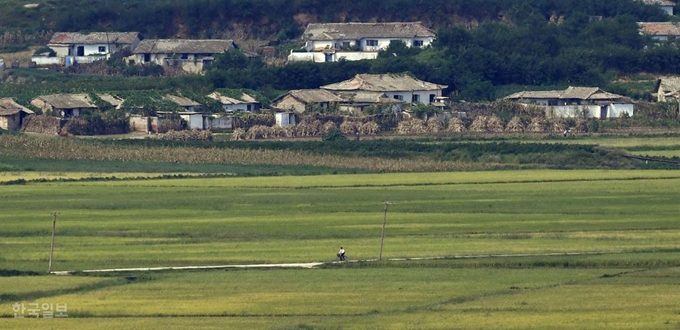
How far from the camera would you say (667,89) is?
107m

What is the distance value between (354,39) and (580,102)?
22.3m

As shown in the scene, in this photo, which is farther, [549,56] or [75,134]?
[549,56]

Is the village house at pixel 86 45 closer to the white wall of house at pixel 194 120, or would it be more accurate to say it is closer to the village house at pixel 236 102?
the village house at pixel 236 102

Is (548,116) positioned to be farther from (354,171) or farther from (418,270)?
(418,270)

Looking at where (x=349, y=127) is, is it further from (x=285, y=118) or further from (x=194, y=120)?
(x=194, y=120)

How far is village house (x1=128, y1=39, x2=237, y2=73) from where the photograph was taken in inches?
4670

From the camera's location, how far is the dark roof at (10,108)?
94.1 meters

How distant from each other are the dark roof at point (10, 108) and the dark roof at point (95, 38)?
26.5 m

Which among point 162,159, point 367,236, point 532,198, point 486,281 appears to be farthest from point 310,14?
point 486,281

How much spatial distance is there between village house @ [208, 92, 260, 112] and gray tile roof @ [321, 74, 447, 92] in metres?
5.84

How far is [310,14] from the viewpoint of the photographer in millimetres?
131625

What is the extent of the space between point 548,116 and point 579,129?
4502 mm

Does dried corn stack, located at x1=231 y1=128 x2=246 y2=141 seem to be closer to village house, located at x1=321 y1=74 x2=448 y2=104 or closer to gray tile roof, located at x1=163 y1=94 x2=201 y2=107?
gray tile roof, located at x1=163 y1=94 x2=201 y2=107

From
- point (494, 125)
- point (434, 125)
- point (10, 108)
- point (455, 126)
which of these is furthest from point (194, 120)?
point (494, 125)
